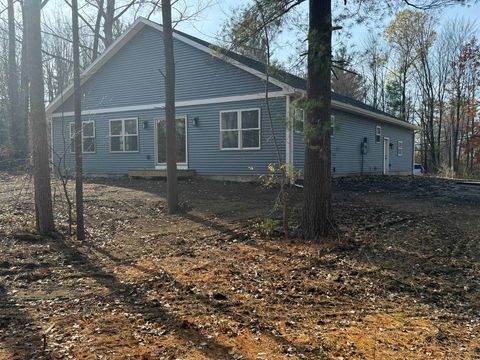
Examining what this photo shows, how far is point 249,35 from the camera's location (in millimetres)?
8039

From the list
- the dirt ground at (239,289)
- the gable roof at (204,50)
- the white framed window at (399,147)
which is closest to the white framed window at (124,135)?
the gable roof at (204,50)

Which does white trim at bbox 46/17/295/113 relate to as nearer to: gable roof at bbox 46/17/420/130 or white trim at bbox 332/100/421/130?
gable roof at bbox 46/17/420/130

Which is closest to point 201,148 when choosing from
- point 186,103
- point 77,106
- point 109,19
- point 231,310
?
point 186,103

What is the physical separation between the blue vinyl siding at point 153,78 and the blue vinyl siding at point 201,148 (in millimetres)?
488

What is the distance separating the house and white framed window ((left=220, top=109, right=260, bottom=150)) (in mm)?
35

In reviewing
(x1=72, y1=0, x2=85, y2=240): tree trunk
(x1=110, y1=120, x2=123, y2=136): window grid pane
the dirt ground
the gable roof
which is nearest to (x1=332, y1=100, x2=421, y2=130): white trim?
the gable roof

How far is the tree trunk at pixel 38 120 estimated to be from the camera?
7.57 m

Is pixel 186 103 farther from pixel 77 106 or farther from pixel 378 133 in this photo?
pixel 378 133

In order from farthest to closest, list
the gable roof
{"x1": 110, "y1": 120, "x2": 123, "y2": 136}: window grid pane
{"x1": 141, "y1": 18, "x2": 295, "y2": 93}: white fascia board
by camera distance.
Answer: {"x1": 110, "y1": 120, "x2": 123, "y2": 136}: window grid pane
the gable roof
{"x1": 141, "y1": 18, "x2": 295, "y2": 93}: white fascia board

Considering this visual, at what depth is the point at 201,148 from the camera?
16.1 meters

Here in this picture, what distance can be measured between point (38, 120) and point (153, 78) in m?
9.92

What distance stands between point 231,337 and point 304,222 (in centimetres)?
375

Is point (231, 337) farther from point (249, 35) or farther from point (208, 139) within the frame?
point (208, 139)

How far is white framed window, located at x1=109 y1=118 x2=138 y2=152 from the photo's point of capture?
17828mm
